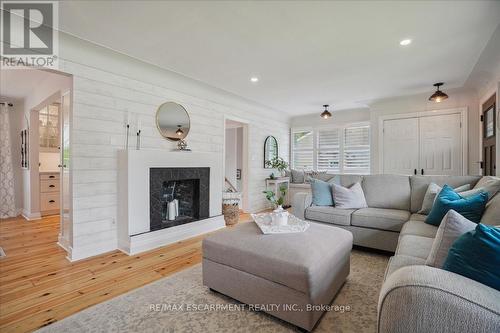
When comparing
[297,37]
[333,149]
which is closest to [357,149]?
[333,149]

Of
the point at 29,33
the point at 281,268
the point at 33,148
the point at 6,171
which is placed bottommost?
the point at 281,268

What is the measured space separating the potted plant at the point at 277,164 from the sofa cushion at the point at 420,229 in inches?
144

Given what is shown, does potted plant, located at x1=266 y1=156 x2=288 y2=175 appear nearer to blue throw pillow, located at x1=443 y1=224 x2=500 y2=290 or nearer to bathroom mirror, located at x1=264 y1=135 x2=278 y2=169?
bathroom mirror, located at x1=264 y1=135 x2=278 y2=169

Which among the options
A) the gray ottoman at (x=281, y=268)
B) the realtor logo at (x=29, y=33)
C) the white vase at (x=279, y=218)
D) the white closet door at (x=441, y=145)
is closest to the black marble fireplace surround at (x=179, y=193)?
the gray ottoman at (x=281, y=268)

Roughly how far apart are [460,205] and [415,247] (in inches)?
31.9

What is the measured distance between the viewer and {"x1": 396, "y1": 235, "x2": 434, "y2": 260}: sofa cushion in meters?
1.67

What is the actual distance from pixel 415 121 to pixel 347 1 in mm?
3848

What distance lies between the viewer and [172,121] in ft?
12.1

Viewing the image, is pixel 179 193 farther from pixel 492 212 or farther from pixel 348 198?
pixel 492 212

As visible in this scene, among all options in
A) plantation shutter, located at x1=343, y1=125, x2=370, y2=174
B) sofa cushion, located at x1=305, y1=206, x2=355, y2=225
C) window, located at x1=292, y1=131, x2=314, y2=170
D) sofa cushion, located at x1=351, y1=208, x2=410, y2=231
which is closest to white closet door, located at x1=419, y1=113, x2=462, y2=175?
plantation shutter, located at x1=343, y1=125, x2=370, y2=174

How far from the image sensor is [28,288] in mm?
2156

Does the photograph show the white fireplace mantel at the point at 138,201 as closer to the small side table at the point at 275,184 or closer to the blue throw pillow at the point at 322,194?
the blue throw pillow at the point at 322,194

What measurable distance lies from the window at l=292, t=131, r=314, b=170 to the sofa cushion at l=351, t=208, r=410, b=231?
11.9 feet

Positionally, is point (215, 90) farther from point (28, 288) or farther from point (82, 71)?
point (28, 288)
